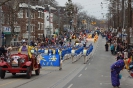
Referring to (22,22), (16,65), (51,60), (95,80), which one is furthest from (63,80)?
(22,22)

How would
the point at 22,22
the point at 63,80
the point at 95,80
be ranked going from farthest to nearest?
the point at 22,22
the point at 95,80
the point at 63,80

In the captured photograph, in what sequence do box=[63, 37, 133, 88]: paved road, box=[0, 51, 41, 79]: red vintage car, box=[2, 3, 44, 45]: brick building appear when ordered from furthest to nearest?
1. box=[2, 3, 44, 45]: brick building
2. box=[0, 51, 41, 79]: red vintage car
3. box=[63, 37, 133, 88]: paved road

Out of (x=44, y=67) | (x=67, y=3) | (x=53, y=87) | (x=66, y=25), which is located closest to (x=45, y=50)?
(x=44, y=67)

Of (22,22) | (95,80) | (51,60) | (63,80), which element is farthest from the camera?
(22,22)

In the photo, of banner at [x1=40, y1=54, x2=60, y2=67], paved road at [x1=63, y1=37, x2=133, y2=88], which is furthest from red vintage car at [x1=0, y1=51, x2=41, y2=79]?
banner at [x1=40, y1=54, x2=60, y2=67]

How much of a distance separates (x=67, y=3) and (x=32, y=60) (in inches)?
4686

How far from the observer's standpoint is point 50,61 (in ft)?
97.7

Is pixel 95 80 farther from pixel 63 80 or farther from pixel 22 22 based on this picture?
pixel 22 22

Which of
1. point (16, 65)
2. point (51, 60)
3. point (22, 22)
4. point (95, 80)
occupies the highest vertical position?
point (22, 22)

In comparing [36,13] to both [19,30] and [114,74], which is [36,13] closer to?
[19,30]

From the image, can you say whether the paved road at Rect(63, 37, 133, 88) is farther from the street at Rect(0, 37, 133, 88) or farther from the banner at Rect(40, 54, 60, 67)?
the banner at Rect(40, 54, 60, 67)

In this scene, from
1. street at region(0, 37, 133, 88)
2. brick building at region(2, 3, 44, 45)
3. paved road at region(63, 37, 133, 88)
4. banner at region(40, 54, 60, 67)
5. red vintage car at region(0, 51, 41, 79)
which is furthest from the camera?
brick building at region(2, 3, 44, 45)

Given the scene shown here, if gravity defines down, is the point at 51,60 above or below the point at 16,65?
below

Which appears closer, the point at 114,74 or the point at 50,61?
the point at 114,74
